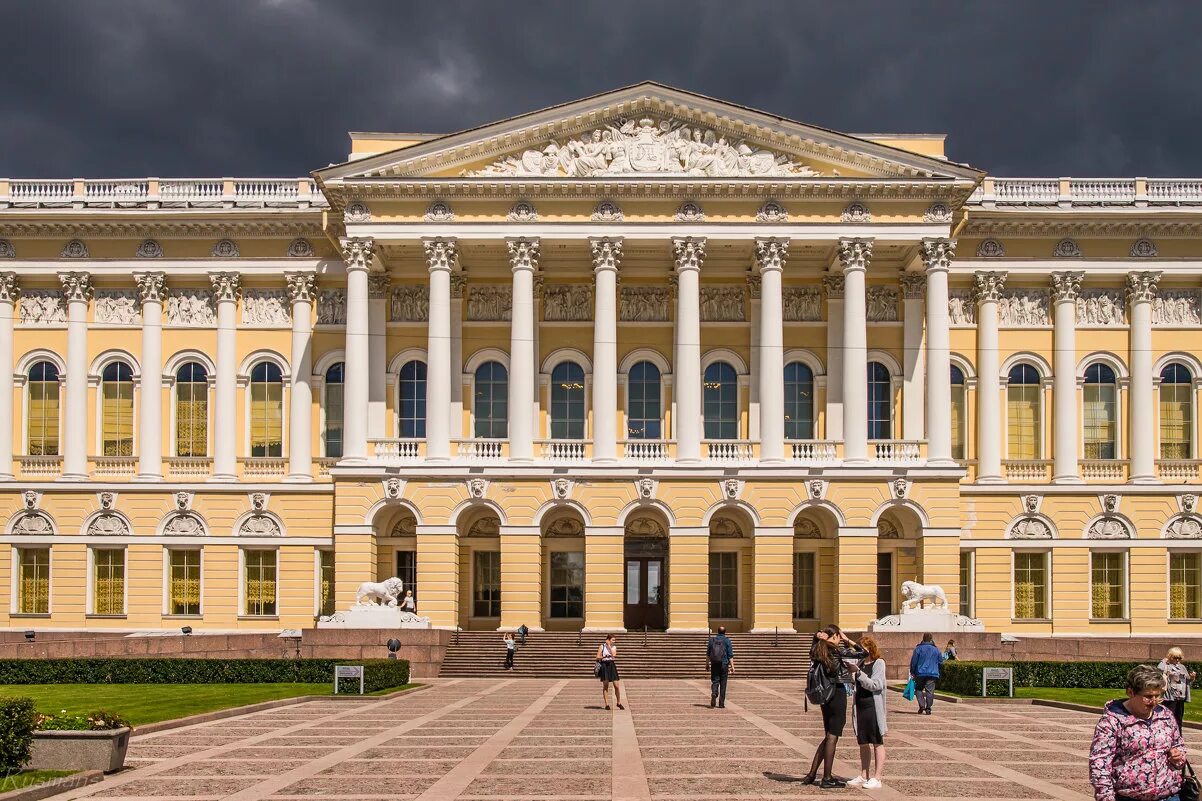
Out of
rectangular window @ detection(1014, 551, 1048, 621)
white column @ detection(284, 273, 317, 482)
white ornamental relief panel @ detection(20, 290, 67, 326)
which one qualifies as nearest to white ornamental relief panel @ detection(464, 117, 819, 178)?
white column @ detection(284, 273, 317, 482)

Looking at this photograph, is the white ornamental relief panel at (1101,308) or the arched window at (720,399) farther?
the white ornamental relief panel at (1101,308)

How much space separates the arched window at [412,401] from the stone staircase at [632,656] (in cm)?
1072

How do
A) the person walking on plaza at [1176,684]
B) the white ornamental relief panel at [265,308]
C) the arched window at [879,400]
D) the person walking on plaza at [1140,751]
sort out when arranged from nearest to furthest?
the person walking on plaza at [1140,751]
the person walking on plaza at [1176,684]
the arched window at [879,400]
the white ornamental relief panel at [265,308]

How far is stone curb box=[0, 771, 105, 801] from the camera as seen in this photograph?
17547 millimetres

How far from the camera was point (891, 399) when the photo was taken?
56.8m

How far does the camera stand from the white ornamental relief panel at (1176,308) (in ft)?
190

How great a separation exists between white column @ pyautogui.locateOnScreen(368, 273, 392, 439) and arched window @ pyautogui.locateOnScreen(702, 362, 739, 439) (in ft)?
42.3

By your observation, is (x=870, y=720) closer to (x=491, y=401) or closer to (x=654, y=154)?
(x=654, y=154)

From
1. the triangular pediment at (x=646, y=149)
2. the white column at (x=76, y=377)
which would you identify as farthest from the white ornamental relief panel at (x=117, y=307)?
the triangular pediment at (x=646, y=149)

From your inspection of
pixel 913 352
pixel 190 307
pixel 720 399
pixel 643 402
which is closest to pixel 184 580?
pixel 190 307

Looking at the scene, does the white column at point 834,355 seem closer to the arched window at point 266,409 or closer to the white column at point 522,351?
the white column at point 522,351

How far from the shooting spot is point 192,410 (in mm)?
58406

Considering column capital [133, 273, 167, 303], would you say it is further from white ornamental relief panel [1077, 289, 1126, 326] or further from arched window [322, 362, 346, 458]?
A: white ornamental relief panel [1077, 289, 1126, 326]

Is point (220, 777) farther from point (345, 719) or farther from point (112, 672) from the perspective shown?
point (112, 672)
